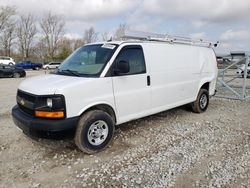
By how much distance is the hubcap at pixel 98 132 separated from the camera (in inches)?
154

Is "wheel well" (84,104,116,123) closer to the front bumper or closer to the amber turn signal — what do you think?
the front bumper

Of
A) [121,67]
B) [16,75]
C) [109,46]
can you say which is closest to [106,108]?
[121,67]

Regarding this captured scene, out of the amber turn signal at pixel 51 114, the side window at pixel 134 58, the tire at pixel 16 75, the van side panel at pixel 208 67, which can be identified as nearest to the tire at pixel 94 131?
the amber turn signal at pixel 51 114

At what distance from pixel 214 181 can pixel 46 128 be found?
2585 millimetres

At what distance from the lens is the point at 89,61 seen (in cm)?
439

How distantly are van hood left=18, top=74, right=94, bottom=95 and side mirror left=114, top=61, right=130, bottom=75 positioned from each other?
1.94 ft

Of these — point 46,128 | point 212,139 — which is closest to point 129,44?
point 46,128

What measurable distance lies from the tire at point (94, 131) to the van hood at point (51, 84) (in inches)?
23.7

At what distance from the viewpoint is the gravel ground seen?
10.3ft

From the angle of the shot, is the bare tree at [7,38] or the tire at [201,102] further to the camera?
the bare tree at [7,38]

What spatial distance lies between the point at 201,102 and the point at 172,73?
1933 millimetres

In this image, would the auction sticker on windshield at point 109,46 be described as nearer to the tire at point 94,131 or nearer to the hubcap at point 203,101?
the tire at point 94,131

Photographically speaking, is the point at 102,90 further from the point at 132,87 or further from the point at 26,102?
the point at 26,102

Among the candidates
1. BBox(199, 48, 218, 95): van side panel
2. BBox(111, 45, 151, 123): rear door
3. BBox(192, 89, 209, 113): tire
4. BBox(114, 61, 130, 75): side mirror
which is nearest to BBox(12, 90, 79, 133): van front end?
BBox(111, 45, 151, 123): rear door
